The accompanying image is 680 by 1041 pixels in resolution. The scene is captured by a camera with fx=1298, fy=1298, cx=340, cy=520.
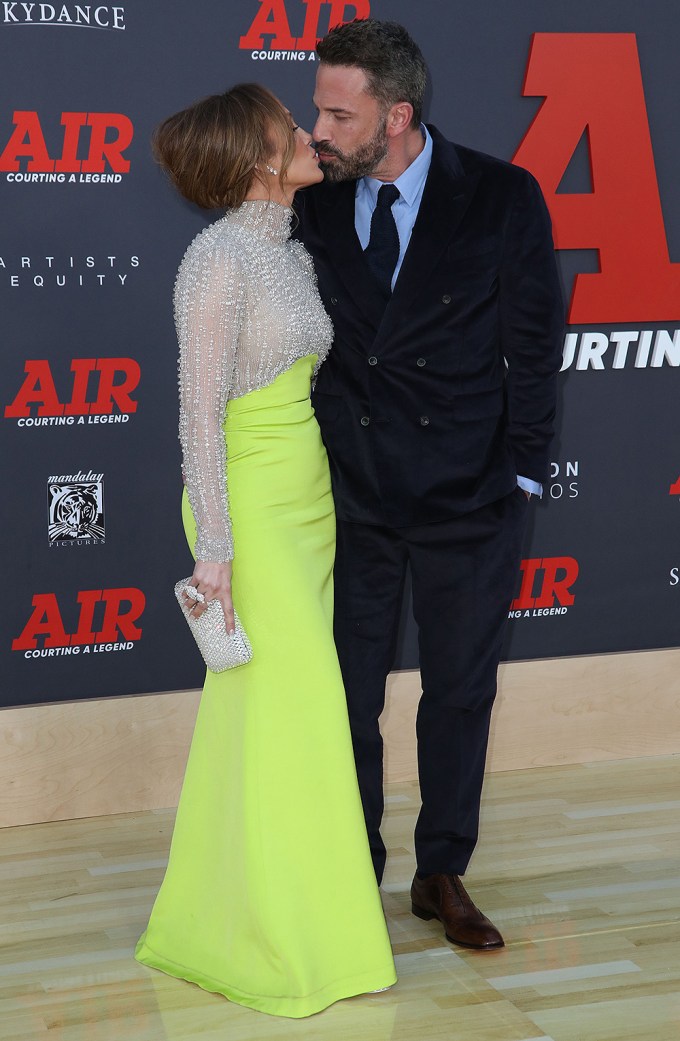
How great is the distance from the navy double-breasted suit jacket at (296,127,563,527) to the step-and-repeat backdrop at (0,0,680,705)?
0.85m

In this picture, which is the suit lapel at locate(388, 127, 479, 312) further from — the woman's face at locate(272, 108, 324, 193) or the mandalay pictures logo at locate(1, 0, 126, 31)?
the mandalay pictures logo at locate(1, 0, 126, 31)

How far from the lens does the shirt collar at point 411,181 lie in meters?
2.44

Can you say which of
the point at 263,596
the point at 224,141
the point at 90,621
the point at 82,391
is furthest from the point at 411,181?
the point at 90,621

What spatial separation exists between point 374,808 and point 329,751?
37 centimetres

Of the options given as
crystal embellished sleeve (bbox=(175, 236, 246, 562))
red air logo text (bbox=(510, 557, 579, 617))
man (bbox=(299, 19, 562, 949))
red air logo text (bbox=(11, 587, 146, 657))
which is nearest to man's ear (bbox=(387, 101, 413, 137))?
man (bbox=(299, 19, 562, 949))

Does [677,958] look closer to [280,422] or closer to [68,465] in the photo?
[280,422]

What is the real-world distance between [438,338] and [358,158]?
0.37 metres

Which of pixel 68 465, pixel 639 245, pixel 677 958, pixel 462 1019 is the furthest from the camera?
pixel 639 245

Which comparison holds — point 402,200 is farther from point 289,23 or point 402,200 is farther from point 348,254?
point 289,23

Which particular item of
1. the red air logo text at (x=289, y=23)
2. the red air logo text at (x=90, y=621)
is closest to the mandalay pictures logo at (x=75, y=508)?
the red air logo text at (x=90, y=621)

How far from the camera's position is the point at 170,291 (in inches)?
126

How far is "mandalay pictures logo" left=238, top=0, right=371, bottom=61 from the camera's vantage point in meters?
3.17

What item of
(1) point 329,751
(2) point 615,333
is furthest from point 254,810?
(2) point 615,333

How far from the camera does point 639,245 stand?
3551 millimetres
